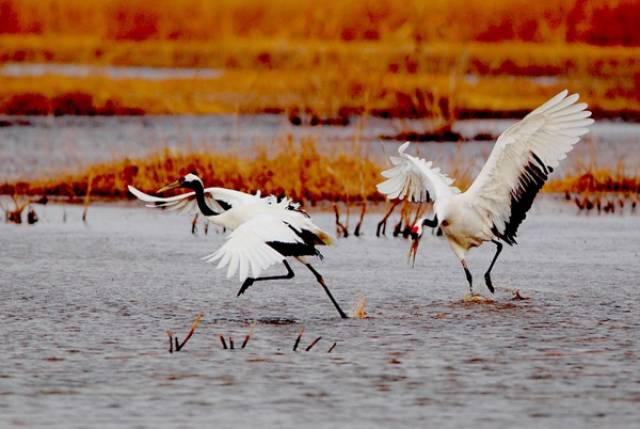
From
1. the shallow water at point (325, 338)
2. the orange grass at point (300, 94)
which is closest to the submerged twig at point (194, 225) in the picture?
the shallow water at point (325, 338)

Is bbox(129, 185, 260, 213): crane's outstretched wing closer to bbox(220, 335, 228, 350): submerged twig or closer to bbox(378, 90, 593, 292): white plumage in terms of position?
bbox(378, 90, 593, 292): white plumage

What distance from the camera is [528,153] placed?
9.68m

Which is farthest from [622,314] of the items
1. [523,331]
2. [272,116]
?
[272,116]

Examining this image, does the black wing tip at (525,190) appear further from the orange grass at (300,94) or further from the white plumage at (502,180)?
the orange grass at (300,94)

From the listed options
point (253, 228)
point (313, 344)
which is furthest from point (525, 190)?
point (313, 344)

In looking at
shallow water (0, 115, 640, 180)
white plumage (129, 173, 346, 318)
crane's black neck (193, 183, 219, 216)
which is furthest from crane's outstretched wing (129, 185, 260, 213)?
shallow water (0, 115, 640, 180)

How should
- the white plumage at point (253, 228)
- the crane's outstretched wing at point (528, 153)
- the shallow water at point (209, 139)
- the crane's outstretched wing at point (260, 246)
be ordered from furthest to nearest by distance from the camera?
the shallow water at point (209, 139), the crane's outstretched wing at point (528, 153), the white plumage at point (253, 228), the crane's outstretched wing at point (260, 246)

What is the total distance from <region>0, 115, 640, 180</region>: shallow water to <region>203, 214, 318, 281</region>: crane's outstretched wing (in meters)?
7.57

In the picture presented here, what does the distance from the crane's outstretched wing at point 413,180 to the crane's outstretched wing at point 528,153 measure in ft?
1.27

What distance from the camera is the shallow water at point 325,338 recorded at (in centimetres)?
675

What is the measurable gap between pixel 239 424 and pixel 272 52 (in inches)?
1232

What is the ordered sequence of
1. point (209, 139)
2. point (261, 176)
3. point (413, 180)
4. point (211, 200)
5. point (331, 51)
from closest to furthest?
point (211, 200) → point (413, 180) → point (261, 176) → point (209, 139) → point (331, 51)

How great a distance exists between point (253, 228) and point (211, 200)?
152 centimetres

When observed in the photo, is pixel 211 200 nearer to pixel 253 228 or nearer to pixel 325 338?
pixel 253 228
